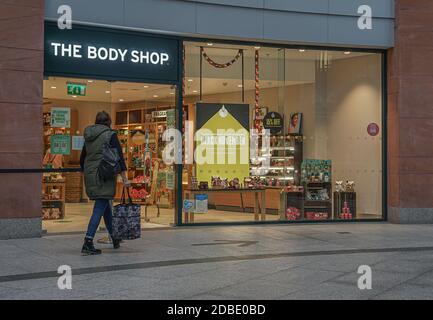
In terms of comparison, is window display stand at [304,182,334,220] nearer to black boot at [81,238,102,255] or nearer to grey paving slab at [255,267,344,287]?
grey paving slab at [255,267,344,287]

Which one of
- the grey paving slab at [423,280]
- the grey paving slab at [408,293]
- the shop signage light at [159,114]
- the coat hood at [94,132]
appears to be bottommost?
the grey paving slab at [408,293]

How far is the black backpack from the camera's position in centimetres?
930

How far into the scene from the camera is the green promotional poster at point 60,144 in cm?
1211

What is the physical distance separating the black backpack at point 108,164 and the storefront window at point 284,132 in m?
4.29

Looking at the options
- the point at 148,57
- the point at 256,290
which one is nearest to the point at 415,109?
the point at 148,57

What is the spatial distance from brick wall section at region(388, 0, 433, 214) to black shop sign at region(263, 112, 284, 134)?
2.57 meters

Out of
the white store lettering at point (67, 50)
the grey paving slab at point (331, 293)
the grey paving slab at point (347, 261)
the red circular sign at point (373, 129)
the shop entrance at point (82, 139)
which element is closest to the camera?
the grey paving slab at point (331, 293)

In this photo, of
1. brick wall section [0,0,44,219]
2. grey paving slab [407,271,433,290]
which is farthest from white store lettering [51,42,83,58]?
grey paving slab [407,271,433,290]

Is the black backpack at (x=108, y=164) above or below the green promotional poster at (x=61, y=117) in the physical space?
below

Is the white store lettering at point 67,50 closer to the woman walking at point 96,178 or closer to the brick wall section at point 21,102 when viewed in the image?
the brick wall section at point 21,102

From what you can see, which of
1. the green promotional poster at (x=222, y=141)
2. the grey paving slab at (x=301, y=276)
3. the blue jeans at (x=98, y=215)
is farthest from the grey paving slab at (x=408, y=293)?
the green promotional poster at (x=222, y=141)
